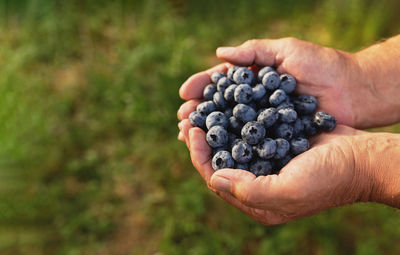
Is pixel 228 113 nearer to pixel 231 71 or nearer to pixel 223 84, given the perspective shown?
pixel 223 84

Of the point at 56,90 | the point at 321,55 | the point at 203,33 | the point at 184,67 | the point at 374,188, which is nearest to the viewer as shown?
the point at 374,188

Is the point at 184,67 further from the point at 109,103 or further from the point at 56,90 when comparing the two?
the point at 56,90

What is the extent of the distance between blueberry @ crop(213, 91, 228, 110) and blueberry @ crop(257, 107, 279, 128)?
9.6 inches

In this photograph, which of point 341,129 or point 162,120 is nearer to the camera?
point 341,129

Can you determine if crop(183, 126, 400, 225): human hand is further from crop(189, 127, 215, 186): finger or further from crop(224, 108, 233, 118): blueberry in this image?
crop(224, 108, 233, 118): blueberry

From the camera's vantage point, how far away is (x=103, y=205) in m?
2.67

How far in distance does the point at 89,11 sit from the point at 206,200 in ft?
8.41

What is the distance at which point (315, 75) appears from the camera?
210cm

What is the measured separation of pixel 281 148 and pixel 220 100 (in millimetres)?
455

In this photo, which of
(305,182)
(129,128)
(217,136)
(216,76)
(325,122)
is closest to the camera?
(305,182)

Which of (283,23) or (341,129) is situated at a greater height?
(283,23)

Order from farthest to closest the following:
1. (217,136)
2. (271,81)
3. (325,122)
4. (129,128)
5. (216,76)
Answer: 1. (129,128)
2. (216,76)
3. (271,81)
4. (325,122)
5. (217,136)

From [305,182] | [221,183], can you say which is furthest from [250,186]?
[305,182]

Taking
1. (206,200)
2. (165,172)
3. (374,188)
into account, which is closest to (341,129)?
(374,188)
